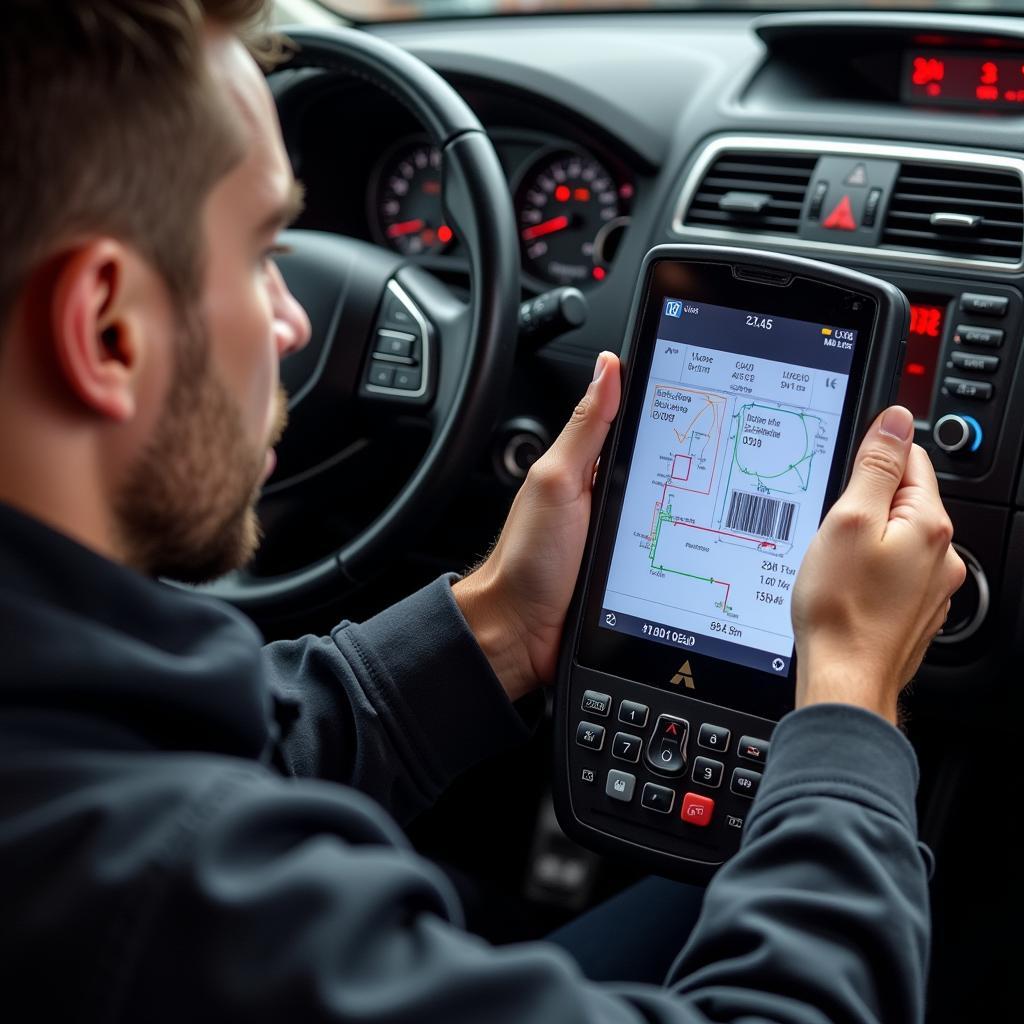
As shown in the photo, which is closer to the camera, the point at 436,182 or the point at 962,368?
the point at 962,368

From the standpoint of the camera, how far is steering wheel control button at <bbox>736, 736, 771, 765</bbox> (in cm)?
105

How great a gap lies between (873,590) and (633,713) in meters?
0.29

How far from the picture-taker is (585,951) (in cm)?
121

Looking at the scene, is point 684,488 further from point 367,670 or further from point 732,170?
point 732,170

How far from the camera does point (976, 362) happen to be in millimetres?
1309

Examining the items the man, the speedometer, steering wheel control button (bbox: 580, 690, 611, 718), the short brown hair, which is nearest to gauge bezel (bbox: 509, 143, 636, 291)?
the speedometer

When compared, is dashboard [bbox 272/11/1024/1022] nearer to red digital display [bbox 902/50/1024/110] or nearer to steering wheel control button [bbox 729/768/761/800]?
red digital display [bbox 902/50/1024/110]

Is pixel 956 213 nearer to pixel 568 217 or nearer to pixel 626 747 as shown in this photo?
pixel 568 217

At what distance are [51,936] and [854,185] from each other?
1166mm

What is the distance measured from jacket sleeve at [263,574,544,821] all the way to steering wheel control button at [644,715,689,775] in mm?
109

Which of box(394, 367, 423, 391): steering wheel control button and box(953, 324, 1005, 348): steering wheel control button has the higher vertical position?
box(953, 324, 1005, 348): steering wheel control button

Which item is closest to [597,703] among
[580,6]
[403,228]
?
[403,228]

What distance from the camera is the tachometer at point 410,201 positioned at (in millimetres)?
1800

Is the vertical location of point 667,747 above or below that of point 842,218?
below
